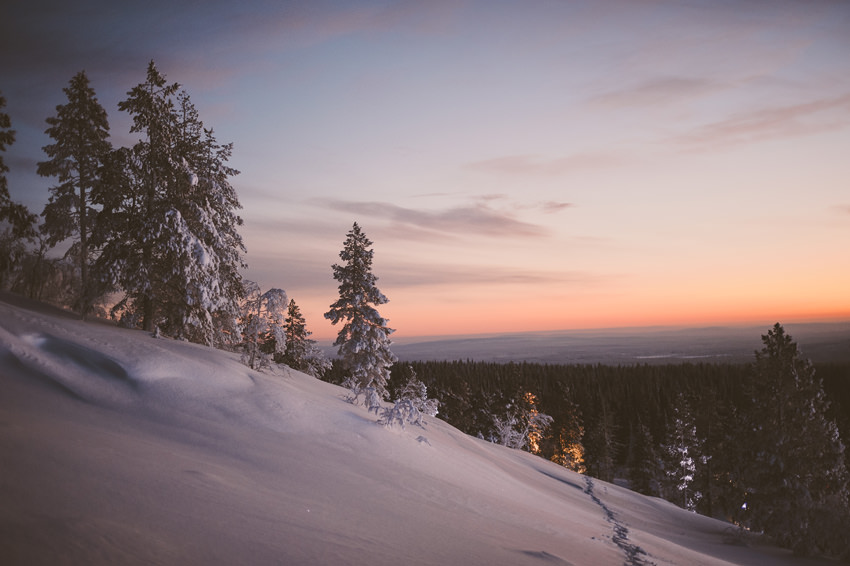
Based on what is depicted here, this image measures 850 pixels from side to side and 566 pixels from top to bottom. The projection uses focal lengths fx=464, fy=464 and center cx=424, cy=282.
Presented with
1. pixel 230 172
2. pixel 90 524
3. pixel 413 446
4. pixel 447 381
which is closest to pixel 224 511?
pixel 90 524

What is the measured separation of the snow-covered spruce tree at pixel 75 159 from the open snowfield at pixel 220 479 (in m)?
4.83

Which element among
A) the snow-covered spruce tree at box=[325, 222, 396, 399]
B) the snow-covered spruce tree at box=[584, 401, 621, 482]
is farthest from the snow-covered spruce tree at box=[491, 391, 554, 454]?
the snow-covered spruce tree at box=[325, 222, 396, 399]

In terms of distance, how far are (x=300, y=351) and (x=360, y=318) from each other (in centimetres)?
662

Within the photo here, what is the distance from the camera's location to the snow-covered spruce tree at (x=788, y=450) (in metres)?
21.0

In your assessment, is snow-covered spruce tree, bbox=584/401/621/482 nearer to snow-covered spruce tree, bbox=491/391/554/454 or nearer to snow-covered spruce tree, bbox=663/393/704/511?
snow-covered spruce tree, bbox=663/393/704/511

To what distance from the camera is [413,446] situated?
15.5 meters

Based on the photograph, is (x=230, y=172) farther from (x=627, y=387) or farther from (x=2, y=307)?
(x=627, y=387)

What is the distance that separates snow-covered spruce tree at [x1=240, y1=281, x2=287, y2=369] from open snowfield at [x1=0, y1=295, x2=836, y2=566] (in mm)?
1665

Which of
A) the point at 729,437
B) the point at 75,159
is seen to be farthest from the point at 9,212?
the point at 729,437

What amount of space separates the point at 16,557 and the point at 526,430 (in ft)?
160

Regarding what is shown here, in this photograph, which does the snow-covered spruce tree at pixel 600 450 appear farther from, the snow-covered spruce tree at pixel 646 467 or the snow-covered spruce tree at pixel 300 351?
the snow-covered spruce tree at pixel 300 351

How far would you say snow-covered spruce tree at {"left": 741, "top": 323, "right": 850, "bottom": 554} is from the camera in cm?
2105

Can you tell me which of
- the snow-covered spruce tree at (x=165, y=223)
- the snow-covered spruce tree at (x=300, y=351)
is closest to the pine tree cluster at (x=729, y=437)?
the snow-covered spruce tree at (x=300, y=351)

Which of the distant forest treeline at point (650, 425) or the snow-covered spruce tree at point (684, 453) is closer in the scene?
the distant forest treeline at point (650, 425)
